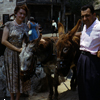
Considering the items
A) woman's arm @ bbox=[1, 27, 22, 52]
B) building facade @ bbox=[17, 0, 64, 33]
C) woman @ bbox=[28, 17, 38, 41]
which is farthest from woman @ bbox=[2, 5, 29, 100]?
building facade @ bbox=[17, 0, 64, 33]

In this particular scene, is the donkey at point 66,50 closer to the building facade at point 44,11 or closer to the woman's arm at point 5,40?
the woman's arm at point 5,40

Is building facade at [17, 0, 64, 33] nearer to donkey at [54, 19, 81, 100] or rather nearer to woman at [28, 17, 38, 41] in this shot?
woman at [28, 17, 38, 41]

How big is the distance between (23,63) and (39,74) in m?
2.46

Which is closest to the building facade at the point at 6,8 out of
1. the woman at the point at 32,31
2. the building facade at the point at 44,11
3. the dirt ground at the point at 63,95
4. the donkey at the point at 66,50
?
the building facade at the point at 44,11

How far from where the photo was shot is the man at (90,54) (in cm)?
339

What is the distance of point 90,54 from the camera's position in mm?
3494

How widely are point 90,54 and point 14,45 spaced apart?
1.69 metres

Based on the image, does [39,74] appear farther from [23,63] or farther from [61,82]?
[23,63]

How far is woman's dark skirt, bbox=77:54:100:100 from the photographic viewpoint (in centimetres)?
347

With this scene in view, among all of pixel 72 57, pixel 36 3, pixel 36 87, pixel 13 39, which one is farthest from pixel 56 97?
pixel 36 3

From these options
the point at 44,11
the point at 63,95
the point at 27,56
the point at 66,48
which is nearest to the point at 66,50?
the point at 66,48

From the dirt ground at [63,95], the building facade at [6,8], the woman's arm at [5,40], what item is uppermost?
the building facade at [6,8]

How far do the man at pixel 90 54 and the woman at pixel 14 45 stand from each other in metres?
1.39

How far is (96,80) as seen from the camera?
136 inches
